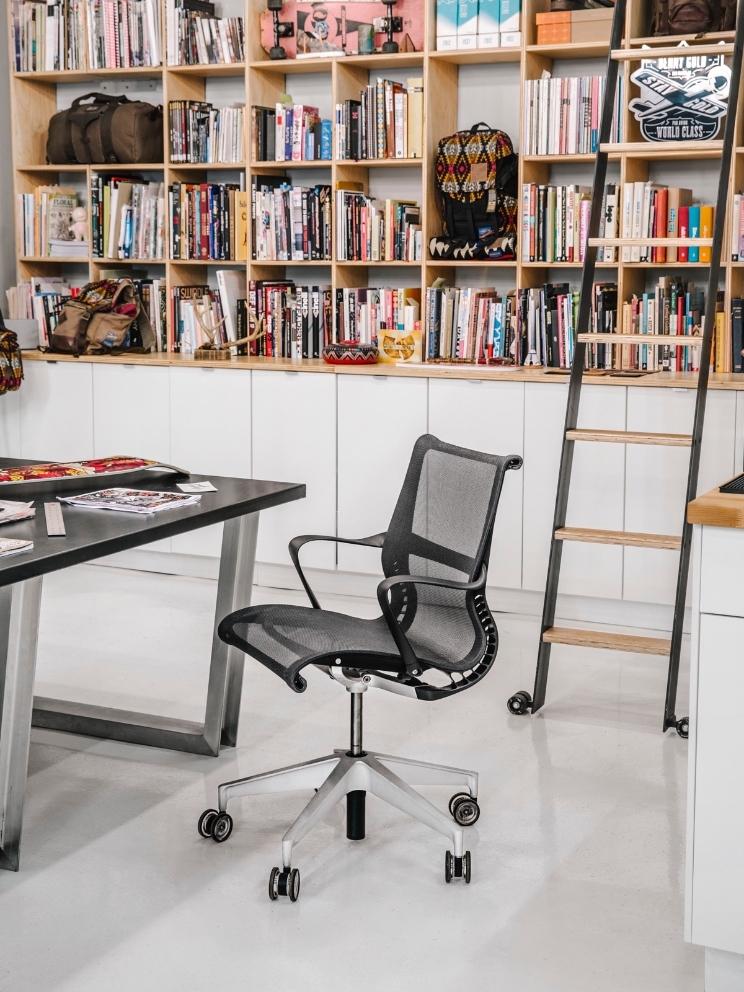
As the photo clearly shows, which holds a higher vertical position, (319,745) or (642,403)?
(642,403)

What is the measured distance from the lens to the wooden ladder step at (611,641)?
3.61 metres

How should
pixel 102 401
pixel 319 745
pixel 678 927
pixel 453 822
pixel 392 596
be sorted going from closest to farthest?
pixel 678 927, pixel 453 822, pixel 392 596, pixel 319 745, pixel 102 401

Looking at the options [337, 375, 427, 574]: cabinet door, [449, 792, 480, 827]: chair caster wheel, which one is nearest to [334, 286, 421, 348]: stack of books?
[337, 375, 427, 574]: cabinet door

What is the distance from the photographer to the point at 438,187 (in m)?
5.01

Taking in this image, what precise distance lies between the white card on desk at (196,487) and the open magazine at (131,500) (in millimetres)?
85

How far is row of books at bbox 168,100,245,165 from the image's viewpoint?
209 inches

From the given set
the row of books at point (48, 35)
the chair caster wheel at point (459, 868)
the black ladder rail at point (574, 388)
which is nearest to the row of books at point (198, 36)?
the row of books at point (48, 35)

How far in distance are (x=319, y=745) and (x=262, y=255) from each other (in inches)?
105

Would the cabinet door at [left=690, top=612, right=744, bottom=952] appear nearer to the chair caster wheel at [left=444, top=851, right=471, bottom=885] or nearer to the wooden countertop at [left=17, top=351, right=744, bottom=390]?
the chair caster wheel at [left=444, top=851, right=471, bottom=885]

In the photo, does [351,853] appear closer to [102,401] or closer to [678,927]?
[678,927]

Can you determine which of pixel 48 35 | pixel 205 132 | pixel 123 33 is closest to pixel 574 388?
pixel 205 132

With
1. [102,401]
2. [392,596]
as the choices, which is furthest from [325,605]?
[392,596]

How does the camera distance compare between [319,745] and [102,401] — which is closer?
[319,745]

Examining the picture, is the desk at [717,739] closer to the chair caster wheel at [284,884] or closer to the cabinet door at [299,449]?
the chair caster wheel at [284,884]
